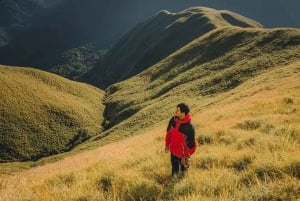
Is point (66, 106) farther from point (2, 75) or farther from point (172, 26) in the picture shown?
point (172, 26)

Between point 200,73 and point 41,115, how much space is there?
38.8m

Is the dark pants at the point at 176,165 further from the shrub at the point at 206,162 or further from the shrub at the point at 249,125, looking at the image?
the shrub at the point at 249,125

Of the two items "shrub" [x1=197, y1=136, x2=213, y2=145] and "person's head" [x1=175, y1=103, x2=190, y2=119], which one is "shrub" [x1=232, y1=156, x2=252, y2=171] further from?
"shrub" [x1=197, y1=136, x2=213, y2=145]

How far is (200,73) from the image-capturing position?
92.8m

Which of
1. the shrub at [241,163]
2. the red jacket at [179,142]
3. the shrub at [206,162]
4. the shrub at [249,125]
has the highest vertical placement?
the shrub at [249,125]

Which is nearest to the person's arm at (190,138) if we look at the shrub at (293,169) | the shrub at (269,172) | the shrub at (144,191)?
the shrub at (144,191)

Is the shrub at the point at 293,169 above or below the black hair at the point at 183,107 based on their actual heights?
below

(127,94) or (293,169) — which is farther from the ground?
(127,94)

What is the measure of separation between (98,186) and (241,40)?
95.6 m

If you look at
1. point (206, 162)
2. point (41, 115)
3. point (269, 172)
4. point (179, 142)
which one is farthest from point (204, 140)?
point (41, 115)

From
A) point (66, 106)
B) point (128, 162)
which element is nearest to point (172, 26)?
point (66, 106)

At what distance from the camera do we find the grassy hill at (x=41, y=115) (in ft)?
292

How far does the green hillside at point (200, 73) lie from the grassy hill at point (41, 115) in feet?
20.1

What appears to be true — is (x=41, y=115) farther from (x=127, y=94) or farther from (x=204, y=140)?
(x=204, y=140)
